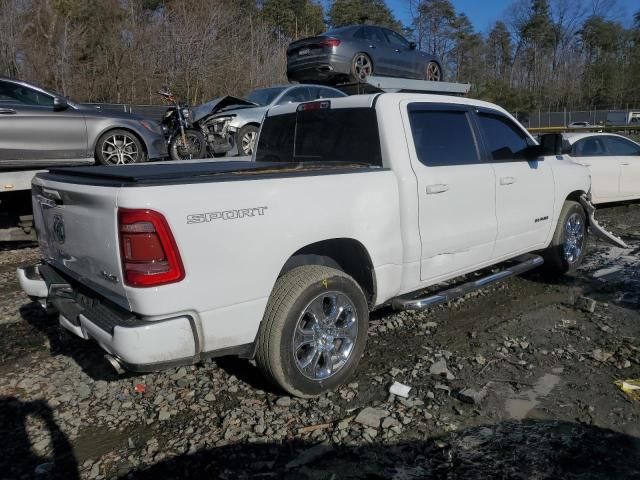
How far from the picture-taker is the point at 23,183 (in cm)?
630

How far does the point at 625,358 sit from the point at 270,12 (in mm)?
46420

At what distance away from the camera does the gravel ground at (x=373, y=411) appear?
2705 mm

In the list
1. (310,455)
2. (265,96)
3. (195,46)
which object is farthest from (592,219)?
(195,46)

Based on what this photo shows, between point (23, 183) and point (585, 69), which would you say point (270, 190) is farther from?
point (585, 69)

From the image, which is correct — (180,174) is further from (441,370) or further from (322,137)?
(441,370)

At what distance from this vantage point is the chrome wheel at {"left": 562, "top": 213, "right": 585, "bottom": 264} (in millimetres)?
5574

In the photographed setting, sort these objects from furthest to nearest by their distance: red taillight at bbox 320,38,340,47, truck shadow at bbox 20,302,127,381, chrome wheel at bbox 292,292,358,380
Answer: red taillight at bbox 320,38,340,47 < truck shadow at bbox 20,302,127,381 < chrome wheel at bbox 292,292,358,380

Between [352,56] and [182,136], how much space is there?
15.1ft

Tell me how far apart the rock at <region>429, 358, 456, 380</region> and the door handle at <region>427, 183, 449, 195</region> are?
4.10 ft

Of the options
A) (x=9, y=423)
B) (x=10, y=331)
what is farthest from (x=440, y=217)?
(x=10, y=331)

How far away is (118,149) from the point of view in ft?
25.6

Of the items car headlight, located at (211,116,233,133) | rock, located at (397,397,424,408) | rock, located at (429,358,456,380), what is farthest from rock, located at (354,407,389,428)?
car headlight, located at (211,116,233,133)

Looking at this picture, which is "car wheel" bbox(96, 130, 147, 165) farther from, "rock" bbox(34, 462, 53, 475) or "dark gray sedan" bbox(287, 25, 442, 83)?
"rock" bbox(34, 462, 53, 475)

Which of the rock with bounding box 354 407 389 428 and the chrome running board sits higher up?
the chrome running board
